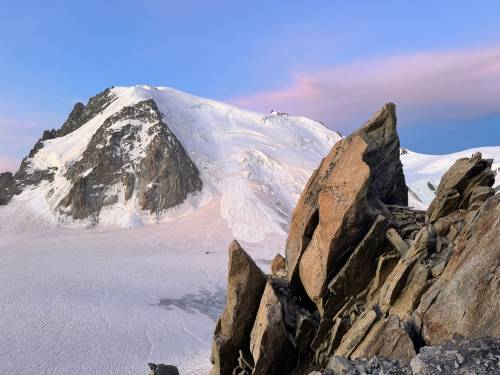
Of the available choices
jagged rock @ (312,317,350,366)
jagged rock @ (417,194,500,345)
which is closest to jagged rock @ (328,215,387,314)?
jagged rock @ (312,317,350,366)

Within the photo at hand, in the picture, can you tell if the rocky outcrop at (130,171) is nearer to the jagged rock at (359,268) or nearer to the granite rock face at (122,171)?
the granite rock face at (122,171)

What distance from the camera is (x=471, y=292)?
46.8ft

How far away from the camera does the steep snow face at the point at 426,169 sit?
348ft

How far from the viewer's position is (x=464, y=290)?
1440 centimetres

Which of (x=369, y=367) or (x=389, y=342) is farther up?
(x=389, y=342)

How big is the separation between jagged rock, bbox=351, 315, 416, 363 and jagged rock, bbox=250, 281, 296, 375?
12.0ft

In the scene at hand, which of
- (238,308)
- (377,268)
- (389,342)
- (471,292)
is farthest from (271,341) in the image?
(471,292)

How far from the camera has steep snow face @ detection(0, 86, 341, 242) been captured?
8669 cm

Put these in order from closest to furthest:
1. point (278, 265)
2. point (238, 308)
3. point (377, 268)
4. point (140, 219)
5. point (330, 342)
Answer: point (330, 342) < point (377, 268) < point (238, 308) < point (278, 265) < point (140, 219)

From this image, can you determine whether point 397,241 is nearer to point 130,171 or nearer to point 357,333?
point 357,333

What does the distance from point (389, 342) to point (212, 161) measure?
90.7 m

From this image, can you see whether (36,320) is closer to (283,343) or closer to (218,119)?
(283,343)

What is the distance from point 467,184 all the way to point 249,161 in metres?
86.7

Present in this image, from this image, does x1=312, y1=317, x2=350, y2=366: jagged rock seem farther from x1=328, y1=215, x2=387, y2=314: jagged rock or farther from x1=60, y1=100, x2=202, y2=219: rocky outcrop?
x1=60, y1=100, x2=202, y2=219: rocky outcrop
